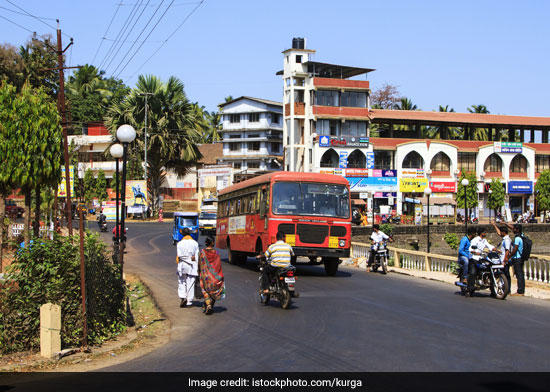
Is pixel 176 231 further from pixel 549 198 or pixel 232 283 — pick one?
pixel 549 198

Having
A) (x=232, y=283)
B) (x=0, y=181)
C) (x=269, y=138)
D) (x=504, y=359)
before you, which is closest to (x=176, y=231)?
(x=0, y=181)

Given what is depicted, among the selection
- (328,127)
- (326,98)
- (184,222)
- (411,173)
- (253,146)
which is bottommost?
(184,222)

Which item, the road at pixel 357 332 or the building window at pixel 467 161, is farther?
the building window at pixel 467 161

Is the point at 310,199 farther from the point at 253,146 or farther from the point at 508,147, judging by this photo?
the point at 253,146

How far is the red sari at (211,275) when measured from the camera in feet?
45.1

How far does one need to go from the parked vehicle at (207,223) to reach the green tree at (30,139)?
30.4m

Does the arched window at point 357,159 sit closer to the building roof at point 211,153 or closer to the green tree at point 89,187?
the green tree at point 89,187

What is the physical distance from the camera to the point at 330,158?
69.1 metres

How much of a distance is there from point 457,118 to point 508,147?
657 cm

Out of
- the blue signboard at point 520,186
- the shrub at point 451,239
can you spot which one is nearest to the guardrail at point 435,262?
the shrub at point 451,239

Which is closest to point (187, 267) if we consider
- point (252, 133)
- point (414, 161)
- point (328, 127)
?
Result: point (328, 127)

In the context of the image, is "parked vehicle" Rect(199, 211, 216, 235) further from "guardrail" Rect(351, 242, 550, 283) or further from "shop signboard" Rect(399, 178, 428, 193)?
"shop signboard" Rect(399, 178, 428, 193)

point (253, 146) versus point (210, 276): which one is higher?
point (253, 146)

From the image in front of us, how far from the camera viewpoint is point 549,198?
68.8m
